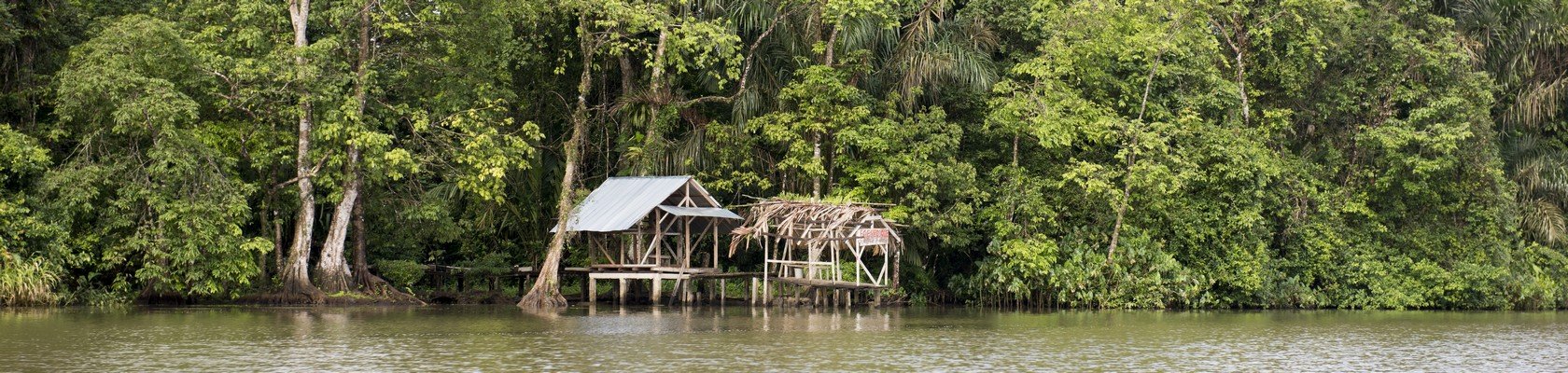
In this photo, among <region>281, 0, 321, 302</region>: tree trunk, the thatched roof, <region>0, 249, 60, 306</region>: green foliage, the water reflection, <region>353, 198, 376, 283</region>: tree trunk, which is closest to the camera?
the water reflection

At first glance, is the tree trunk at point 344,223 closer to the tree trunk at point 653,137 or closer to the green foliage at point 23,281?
the green foliage at point 23,281

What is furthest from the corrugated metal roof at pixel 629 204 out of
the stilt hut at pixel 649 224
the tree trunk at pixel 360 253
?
the tree trunk at pixel 360 253

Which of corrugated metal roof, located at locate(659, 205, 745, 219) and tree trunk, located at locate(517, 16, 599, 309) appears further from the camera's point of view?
tree trunk, located at locate(517, 16, 599, 309)

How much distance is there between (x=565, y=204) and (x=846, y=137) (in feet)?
18.2

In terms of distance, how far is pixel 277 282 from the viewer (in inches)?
1217

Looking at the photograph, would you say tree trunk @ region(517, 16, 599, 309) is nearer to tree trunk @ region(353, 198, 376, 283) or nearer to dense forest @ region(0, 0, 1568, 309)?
dense forest @ region(0, 0, 1568, 309)

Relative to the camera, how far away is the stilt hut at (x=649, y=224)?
98.9ft

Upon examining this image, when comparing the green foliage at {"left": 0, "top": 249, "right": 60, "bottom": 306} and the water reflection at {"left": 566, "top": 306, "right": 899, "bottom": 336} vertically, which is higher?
the green foliage at {"left": 0, "top": 249, "right": 60, "bottom": 306}

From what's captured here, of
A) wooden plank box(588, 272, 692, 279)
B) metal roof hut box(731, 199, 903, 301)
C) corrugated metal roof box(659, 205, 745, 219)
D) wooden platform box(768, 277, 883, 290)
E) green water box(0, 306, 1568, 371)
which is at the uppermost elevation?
corrugated metal roof box(659, 205, 745, 219)

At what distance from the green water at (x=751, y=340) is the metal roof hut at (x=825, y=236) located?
1348 millimetres

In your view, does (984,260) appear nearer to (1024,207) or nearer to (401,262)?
(1024,207)

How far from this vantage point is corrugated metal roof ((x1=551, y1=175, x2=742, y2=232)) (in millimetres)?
29656

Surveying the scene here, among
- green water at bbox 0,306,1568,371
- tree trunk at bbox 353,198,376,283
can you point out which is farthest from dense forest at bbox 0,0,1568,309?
green water at bbox 0,306,1568,371

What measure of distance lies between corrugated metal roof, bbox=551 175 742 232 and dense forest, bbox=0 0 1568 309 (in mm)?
870
